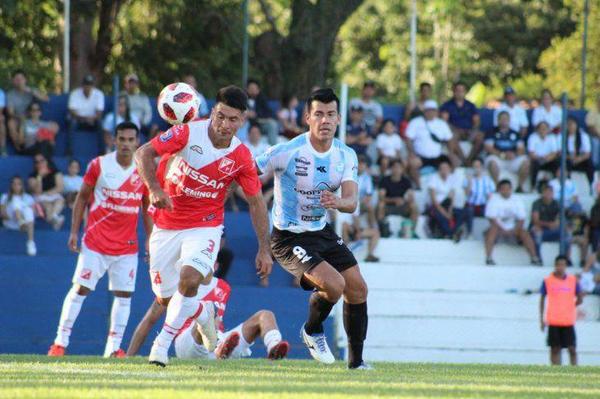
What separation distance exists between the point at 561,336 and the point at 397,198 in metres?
3.64

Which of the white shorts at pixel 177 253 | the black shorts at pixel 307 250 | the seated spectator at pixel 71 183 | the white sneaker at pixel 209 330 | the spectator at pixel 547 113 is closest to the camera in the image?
the white shorts at pixel 177 253

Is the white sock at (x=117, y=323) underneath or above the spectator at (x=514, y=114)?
underneath

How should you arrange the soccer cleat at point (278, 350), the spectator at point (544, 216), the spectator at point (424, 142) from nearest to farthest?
1. the soccer cleat at point (278, 350)
2. the spectator at point (544, 216)
3. the spectator at point (424, 142)

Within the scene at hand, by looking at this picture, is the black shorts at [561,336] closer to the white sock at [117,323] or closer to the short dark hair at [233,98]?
the white sock at [117,323]

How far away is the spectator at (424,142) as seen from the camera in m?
22.2

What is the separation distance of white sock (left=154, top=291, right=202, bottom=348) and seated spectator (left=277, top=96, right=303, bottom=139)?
1108 cm

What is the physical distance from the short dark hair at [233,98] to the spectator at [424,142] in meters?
11.8

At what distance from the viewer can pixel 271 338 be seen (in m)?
12.3

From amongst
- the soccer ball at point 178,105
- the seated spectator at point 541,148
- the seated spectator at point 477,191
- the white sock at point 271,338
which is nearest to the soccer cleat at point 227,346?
the white sock at point 271,338

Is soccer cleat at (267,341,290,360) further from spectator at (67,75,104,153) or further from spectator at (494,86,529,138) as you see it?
spectator at (494,86,529,138)

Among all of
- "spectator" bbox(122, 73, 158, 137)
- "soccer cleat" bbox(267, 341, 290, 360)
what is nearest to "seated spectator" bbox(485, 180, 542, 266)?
"spectator" bbox(122, 73, 158, 137)

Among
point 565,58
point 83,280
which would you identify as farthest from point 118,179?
point 565,58

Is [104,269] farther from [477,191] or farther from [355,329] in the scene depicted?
[477,191]

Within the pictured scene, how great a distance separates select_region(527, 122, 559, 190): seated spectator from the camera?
22.5 meters
